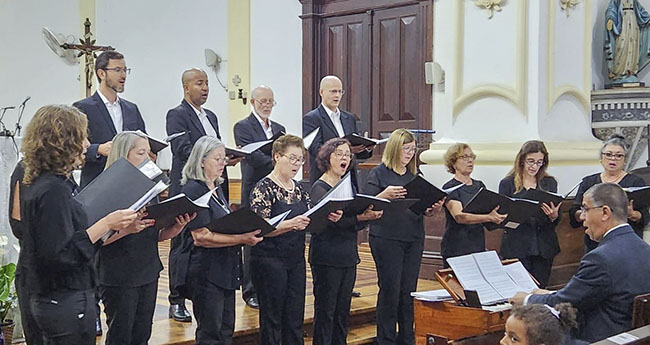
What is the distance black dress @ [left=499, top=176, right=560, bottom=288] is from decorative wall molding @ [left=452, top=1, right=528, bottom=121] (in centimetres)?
165

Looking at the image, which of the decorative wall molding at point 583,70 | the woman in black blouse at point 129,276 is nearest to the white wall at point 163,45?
the decorative wall molding at point 583,70

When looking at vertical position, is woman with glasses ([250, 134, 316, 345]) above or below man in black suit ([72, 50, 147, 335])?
below

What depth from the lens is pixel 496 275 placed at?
383 centimetres

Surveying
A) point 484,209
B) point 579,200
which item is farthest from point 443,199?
point 579,200

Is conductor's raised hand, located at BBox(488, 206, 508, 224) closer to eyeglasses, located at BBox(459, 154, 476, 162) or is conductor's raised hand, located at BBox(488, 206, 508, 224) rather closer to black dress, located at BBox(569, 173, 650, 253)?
eyeglasses, located at BBox(459, 154, 476, 162)

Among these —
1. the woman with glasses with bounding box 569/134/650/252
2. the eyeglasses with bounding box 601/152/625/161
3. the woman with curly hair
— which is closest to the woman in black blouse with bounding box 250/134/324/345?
the woman with curly hair

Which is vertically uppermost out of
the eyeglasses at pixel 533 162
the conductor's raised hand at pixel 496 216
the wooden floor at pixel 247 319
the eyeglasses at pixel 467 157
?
the eyeglasses at pixel 467 157

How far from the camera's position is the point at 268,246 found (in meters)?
3.76

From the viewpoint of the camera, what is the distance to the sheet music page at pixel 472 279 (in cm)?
369

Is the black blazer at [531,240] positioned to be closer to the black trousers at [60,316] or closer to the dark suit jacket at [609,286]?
the dark suit jacket at [609,286]

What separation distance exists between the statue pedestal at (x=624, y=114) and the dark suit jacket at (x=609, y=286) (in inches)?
156

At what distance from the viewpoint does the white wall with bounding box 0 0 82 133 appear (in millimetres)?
11711

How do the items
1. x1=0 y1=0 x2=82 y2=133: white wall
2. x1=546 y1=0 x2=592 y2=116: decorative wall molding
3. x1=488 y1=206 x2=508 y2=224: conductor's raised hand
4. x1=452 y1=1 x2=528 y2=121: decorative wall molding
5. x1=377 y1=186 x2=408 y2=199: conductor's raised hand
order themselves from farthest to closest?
Result: x1=0 y1=0 x2=82 y2=133: white wall
x1=546 y1=0 x2=592 y2=116: decorative wall molding
x1=452 y1=1 x2=528 y2=121: decorative wall molding
x1=488 y1=206 x2=508 y2=224: conductor's raised hand
x1=377 y1=186 x2=408 y2=199: conductor's raised hand

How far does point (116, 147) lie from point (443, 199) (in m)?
1.89
